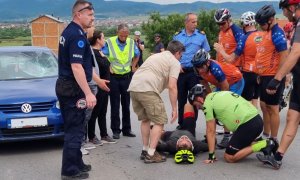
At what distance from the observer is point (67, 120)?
563 cm

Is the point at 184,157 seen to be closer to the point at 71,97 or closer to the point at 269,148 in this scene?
the point at 269,148

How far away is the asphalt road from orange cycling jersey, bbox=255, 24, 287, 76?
126cm

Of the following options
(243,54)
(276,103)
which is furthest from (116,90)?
(276,103)

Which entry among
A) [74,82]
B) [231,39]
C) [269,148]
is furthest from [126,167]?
[231,39]

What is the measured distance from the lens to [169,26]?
102 feet

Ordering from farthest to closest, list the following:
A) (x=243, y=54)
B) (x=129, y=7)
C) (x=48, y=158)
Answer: (x=129, y=7), (x=243, y=54), (x=48, y=158)

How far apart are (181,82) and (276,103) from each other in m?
1.98

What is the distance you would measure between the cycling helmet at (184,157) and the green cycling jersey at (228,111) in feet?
1.81

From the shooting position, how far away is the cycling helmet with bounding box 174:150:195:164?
21.2 feet

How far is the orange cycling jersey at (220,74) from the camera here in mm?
6824

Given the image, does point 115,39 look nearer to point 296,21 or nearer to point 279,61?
point 279,61

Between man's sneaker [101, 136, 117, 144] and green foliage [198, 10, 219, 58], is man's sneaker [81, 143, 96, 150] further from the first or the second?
green foliage [198, 10, 219, 58]

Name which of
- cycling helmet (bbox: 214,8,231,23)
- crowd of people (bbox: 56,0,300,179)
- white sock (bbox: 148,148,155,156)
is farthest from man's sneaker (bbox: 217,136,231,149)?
cycling helmet (bbox: 214,8,231,23)

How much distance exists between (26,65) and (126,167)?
3.08 m
